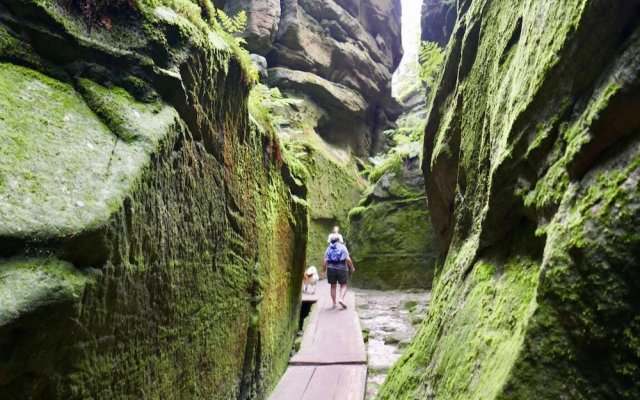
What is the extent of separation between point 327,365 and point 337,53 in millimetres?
18402

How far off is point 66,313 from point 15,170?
596 mm

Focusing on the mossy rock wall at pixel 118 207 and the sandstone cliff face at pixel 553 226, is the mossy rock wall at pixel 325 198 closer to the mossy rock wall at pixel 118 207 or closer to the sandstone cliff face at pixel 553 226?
the mossy rock wall at pixel 118 207

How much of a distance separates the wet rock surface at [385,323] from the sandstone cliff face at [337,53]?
10.6m

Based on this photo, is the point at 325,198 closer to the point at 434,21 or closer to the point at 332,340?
the point at 434,21

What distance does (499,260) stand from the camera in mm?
2176

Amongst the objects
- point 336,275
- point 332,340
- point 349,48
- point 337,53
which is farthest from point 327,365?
point 349,48

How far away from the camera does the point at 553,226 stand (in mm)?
1445

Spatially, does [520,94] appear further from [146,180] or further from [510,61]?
[146,180]

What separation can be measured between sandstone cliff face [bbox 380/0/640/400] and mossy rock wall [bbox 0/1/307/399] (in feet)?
5.18


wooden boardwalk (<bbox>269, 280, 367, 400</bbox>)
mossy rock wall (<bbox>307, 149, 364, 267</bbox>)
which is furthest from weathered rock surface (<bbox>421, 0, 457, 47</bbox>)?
wooden boardwalk (<bbox>269, 280, 367, 400</bbox>)

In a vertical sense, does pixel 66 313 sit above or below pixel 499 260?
below

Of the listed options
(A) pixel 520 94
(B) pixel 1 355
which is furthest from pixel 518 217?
(B) pixel 1 355

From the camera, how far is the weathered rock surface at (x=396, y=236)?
516 inches

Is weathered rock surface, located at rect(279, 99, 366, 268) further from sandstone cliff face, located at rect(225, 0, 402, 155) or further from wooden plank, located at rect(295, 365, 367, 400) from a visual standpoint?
wooden plank, located at rect(295, 365, 367, 400)
